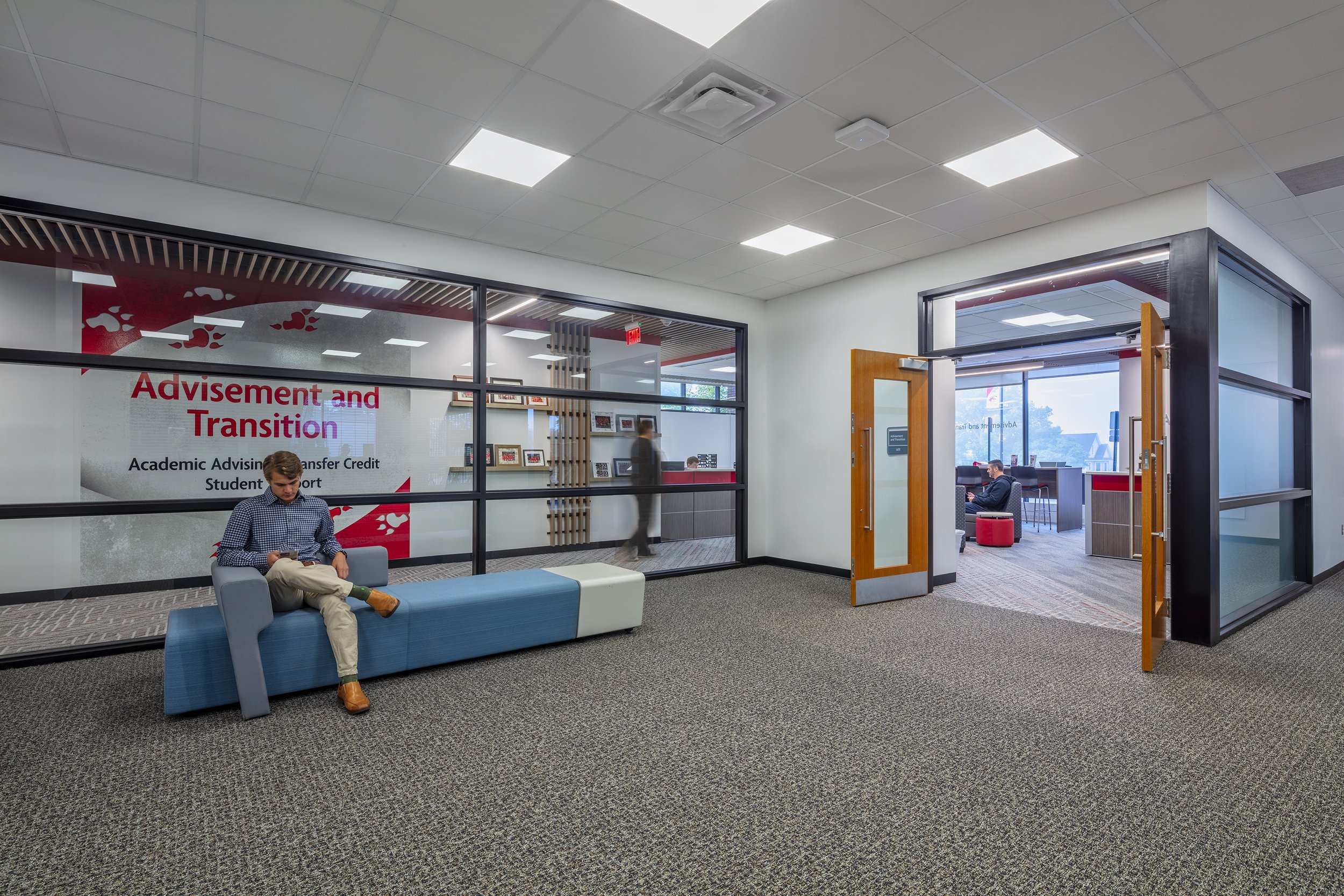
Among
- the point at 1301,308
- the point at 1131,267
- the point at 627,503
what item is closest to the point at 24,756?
the point at 627,503

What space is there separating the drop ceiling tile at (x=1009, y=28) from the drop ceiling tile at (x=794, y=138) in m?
0.69

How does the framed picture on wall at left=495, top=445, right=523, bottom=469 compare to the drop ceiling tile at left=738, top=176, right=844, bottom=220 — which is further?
the framed picture on wall at left=495, top=445, right=523, bottom=469

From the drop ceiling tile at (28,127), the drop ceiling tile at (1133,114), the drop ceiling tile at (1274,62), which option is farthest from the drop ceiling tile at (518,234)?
the drop ceiling tile at (1274,62)

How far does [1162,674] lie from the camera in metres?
3.66

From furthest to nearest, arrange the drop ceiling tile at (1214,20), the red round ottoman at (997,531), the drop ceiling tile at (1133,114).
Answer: the red round ottoman at (997,531), the drop ceiling tile at (1133,114), the drop ceiling tile at (1214,20)

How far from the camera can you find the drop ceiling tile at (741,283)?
6359mm

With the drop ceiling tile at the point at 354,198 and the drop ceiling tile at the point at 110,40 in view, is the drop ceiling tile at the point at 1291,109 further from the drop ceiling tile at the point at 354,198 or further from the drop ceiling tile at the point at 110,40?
the drop ceiling tile at the point at 110,40

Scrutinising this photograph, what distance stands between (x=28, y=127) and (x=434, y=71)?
2.32 meters

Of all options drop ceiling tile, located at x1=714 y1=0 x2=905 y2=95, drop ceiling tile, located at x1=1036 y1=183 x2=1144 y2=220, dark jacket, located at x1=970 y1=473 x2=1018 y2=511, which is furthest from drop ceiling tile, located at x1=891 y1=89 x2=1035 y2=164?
dark jacket, located at x1=970 y1=473 x2=1018 y2=511

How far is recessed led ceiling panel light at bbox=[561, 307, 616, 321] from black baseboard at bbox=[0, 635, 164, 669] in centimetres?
368

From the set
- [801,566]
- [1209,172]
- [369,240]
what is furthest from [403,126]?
[801,566]

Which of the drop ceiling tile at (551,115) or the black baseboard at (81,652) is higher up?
the drop ceiling tile at (551,115)

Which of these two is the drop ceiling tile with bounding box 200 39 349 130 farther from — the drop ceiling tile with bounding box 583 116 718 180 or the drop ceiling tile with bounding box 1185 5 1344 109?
the drop ceiling tile with bounding box 1185 5 1344 109

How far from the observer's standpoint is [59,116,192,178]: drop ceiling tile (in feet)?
11.5
